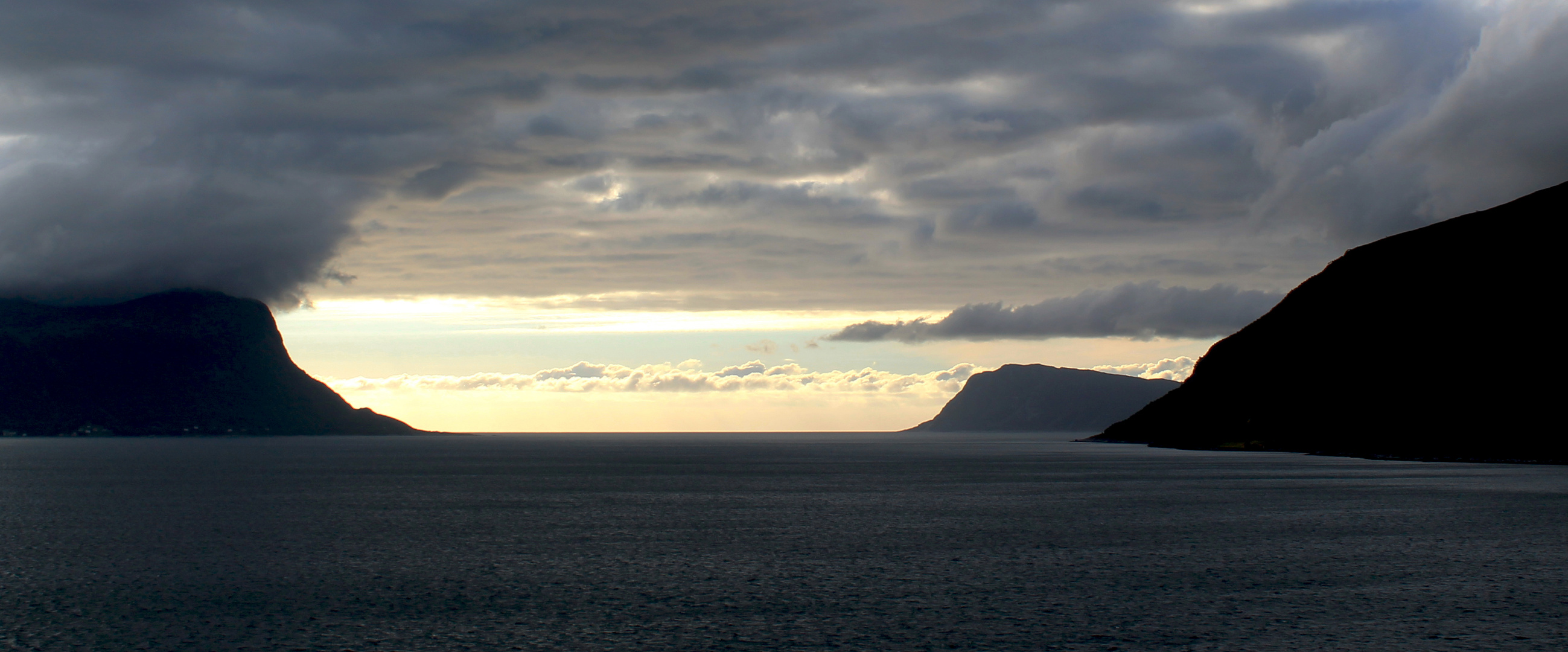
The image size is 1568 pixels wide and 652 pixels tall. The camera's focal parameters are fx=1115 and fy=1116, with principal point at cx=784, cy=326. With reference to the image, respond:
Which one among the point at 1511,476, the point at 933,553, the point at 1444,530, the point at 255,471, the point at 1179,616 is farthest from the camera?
the point at 255,471

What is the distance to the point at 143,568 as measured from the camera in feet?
153

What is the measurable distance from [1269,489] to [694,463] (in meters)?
115

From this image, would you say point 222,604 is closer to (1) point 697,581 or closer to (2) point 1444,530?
(1) point 697,581

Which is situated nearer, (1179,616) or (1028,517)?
(1179,616)

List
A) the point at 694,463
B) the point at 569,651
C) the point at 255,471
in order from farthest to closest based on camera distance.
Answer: the point at 694,463
the point at 255,471
the point at 569,651

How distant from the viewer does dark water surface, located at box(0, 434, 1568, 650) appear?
3186cm

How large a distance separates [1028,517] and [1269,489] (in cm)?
4072

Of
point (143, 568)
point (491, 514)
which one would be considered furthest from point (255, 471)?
point (143, 568)

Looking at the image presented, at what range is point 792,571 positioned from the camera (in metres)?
45.2

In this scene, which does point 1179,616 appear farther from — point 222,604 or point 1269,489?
point 1269,489

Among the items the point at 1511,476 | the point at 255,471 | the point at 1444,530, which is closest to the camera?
the point at 1444,530

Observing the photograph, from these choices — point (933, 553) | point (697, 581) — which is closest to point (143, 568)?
point (697, 581)

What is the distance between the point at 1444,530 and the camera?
59.1 metres

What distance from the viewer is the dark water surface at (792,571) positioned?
31.9 meters
